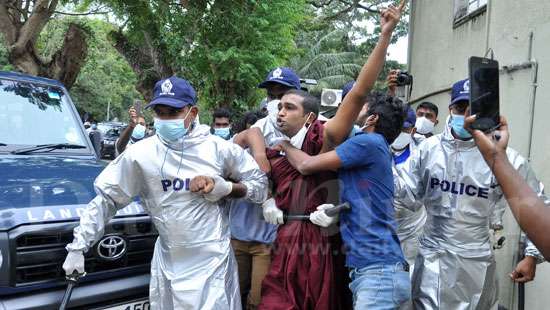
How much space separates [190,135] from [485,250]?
6.19 feet

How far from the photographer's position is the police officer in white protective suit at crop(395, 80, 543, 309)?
9.33 ft

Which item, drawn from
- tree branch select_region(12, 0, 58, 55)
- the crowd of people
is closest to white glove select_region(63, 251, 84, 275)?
the crowd of people

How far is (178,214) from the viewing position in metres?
2.75

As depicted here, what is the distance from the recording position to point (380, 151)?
2633 mm

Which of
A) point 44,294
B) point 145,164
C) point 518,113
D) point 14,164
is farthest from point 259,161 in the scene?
point 518,113

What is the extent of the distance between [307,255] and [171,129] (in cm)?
107

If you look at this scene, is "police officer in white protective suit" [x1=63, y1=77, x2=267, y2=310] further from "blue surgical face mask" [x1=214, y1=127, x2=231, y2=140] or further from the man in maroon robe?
"blue surgical face mask" [x1=214, y1=127, x2=231, y2=140]

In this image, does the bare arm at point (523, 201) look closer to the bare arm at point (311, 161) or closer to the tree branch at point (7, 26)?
the bare arm at point (311, 161)

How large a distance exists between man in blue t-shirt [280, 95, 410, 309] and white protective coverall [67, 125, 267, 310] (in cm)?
54

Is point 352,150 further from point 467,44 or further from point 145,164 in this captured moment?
point 467,44

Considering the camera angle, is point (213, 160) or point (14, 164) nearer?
point (213, 160)

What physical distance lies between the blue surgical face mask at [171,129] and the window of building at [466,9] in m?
5.97

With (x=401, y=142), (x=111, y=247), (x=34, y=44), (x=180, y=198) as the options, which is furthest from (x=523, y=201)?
(x=34, y=44)

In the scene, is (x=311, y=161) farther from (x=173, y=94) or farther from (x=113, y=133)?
(x=113, y=133)
